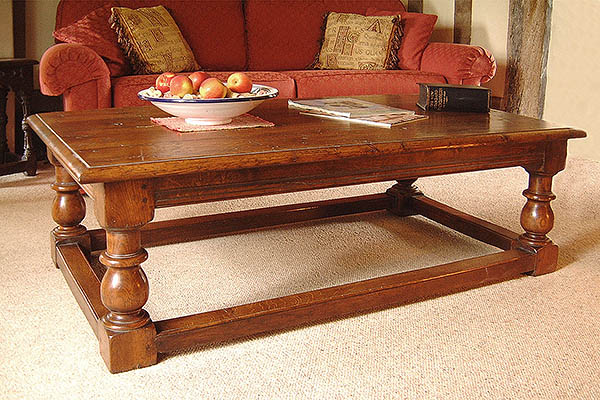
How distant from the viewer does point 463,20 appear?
4496mm

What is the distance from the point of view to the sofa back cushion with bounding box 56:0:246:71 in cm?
372

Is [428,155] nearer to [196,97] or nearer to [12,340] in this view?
[196,97]

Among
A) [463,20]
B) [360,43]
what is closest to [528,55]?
[463,20]

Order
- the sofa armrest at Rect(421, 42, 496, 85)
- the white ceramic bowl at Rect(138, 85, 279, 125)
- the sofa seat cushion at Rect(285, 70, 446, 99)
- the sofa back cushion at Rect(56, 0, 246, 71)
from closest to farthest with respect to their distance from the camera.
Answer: the white ceramic bowl at Rect(138, 85, 279, 125), the sofa seat cushion at Rect(285, 70, 446, 99), the sofa armrest at Rect(421, 42, 496, 85), the sofa back cushion at Rect(56, 0, 246, 71)

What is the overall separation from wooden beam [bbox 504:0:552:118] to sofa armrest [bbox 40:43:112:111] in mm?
2493

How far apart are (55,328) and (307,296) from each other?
64 centimetres

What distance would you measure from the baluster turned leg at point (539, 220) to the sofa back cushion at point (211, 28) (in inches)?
87.8

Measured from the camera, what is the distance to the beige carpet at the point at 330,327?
57.6 inches

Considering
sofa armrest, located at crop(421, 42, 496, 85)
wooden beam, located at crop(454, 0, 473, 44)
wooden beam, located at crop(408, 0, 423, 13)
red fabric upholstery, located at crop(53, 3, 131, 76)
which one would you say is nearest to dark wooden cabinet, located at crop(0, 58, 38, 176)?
red fabric upholstery, located at crop(53, 3, 131, 76)

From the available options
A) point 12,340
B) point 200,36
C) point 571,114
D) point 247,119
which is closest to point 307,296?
point 247,119

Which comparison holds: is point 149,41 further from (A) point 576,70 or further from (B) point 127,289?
(A) point 576,70

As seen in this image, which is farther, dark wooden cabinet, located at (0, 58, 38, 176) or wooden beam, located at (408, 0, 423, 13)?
wooden beam, located at (408, 0, 423, 13)

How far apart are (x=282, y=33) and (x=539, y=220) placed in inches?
91.9

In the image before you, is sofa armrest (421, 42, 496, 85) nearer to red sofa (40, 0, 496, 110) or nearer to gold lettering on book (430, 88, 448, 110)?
red sofa (40, 0, 496, 110)
